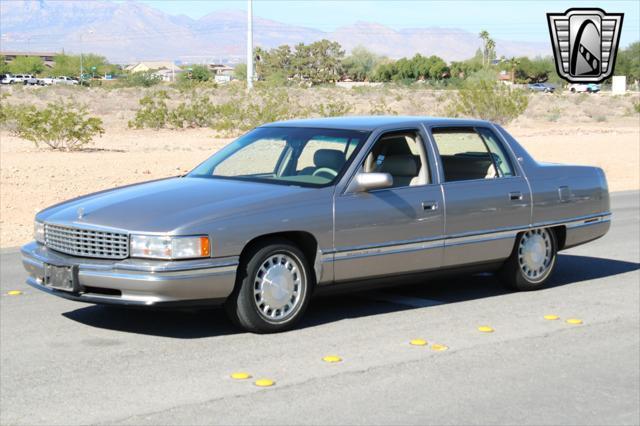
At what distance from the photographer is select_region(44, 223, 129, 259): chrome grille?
25.4 ft

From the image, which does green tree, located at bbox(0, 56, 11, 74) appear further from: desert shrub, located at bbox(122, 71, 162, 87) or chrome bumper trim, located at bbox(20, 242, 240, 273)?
chrome bumper trim, located at bbox(20, 242, 240, 273)

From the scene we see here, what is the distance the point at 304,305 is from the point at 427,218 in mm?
1390

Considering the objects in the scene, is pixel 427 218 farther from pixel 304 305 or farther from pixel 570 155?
pixel 570 155

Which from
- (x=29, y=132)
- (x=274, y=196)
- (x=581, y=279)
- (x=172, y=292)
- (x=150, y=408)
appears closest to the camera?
(x=150, y=408)

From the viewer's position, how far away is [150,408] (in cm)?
625

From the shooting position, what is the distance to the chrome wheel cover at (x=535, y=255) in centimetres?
1007

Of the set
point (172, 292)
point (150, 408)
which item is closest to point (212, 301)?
point (172, 292)

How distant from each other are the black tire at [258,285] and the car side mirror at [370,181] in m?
0.72

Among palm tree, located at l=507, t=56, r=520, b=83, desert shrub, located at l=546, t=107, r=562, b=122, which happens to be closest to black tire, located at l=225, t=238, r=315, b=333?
desert shrub, located at l=546, t=107, r=562, b=122

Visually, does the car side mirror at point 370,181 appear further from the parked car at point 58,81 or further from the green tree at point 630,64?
the green tree at point 630,64

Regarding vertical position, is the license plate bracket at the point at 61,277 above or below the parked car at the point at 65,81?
below
